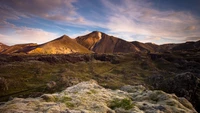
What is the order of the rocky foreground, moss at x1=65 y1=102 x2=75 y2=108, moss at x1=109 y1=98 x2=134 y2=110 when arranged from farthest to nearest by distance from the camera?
moss at x1=109 y1=98 x2=134 y2=110
moss at x1=65 y1=102 x2=75 y2=108
the rocky foreground

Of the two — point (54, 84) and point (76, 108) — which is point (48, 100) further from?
point (54, 84)

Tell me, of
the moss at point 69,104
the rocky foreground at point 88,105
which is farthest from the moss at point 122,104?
the moss at point 69,104

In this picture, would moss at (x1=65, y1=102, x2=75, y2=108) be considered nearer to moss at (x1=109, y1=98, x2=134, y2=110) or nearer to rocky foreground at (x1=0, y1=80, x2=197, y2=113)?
rocky foreground at (x1=0, y1=80, x2=197, y2=113)

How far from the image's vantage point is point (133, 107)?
16828 millimetres

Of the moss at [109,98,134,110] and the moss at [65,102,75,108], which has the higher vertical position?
the moss at [65,102,75,108]

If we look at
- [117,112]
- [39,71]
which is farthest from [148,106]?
[39,71]

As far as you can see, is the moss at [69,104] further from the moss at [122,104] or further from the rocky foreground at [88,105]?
the moss at [122,104]

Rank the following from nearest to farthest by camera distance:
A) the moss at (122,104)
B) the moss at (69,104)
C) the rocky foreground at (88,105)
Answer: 1. the rocky foreground at (88,105)
2. the moss at (69,104)
3. the moss at (122,104)

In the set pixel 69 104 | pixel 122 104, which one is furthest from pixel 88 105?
pixel 122 104

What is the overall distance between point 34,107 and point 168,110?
1351cm

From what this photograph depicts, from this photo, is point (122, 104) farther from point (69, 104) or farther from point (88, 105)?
point (69, 104)

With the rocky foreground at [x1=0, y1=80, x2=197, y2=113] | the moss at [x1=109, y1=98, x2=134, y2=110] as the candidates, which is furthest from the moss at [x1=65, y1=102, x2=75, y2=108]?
the moss at [x1=109, y1=98, x2=134, y2=110]

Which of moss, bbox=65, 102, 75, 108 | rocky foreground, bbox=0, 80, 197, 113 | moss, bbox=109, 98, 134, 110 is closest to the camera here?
rocky foreground, bbox=0, 80, 197, 113

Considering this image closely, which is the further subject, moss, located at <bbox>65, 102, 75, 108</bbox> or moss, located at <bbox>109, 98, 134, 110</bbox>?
moss, located at <bbox>109, 98, 134, 110</bbox>
